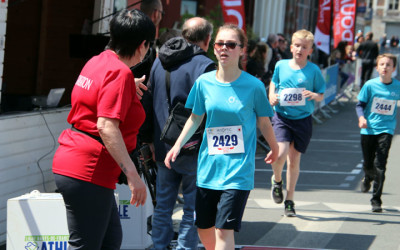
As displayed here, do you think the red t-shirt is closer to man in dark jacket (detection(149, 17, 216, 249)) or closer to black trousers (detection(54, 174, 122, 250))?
black trousers (detection(54, 174, 122, 250))

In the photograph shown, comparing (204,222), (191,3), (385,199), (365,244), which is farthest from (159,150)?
(191,3)

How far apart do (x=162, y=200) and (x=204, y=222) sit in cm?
96

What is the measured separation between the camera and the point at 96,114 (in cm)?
405

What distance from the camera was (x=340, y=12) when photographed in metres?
23.6

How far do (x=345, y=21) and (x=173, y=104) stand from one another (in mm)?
18173

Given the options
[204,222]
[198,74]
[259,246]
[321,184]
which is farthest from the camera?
[321,184]

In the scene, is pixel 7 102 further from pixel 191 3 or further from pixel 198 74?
pixel 191 3

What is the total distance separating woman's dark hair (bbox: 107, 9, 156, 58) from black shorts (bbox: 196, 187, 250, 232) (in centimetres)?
142

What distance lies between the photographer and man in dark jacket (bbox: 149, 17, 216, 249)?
6.07 m

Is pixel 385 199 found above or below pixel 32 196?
below

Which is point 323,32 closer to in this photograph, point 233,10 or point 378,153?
point 233,10

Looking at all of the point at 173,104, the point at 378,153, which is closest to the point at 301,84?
the point at 378,153

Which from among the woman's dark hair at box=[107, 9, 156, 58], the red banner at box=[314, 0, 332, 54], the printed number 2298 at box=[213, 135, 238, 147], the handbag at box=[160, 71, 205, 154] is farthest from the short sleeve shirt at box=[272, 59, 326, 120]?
the red banner at box=[314, 0, 332, 54]

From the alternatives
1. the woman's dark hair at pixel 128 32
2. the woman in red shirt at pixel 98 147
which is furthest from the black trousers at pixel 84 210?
the woman's dark hair at pixel 128 32
